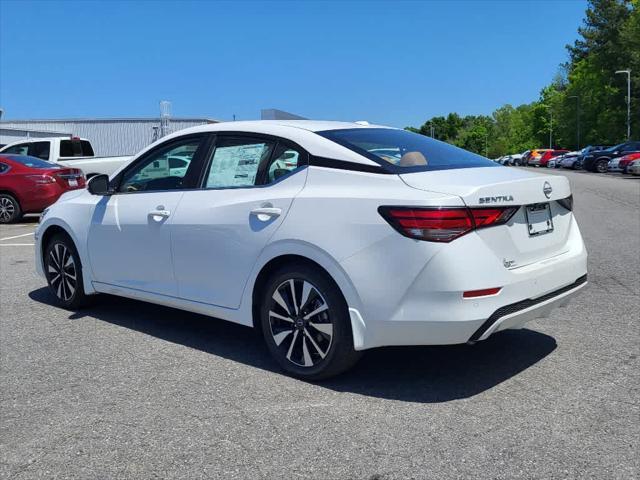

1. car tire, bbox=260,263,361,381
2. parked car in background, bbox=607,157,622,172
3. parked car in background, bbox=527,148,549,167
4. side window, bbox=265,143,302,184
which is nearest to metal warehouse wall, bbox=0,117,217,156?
parked car in background, bbox=607,157,622,172

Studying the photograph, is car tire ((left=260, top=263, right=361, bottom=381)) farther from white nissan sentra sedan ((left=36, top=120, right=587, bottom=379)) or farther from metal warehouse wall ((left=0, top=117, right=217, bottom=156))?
metal warehouse wall ((left=0, top=117, right=217, bottom=156))

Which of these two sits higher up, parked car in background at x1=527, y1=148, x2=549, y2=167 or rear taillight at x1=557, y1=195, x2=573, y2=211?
parked car in background at x1=527, y1=148, x2=549, y2=167

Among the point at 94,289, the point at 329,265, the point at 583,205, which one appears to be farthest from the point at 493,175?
the point at 583,205

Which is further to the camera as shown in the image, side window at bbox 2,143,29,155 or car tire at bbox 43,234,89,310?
side window at bbox 2,143,29,155

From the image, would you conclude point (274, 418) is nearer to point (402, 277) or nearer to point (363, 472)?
point (363, 472)

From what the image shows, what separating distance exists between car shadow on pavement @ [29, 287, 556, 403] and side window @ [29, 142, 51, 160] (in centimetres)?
1418

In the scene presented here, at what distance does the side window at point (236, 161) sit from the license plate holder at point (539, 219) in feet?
5.44

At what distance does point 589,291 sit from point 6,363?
5.03 m

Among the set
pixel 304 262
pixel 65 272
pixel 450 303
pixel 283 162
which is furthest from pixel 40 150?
pixel 450 303

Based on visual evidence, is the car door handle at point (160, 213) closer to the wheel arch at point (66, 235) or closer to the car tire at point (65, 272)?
the wheel arch at point (66, 235)

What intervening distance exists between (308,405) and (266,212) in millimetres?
1177

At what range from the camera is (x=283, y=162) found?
4.15 metres

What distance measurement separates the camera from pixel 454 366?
424 cm

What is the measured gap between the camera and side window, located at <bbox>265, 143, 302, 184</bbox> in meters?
4.09
